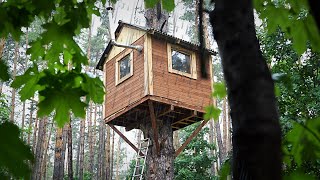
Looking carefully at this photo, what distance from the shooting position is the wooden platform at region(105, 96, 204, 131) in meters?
12.2

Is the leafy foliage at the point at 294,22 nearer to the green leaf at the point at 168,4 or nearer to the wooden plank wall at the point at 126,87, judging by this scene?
the green leaf at the point at 168,4

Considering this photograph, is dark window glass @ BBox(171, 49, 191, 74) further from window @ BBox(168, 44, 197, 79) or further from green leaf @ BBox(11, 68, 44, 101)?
green leaf @ BBox(11, 68, 44, 101)

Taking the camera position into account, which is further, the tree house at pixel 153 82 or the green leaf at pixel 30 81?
the tree house at pixel 153 82

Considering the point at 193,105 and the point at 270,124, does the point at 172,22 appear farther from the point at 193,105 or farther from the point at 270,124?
the point at 270,124

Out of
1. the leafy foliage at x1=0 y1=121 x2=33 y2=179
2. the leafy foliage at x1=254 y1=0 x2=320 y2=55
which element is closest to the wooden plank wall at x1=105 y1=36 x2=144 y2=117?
the leafy foliage at x1=254 y1=0 x2=320 y2=55

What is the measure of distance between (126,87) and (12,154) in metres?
12.4

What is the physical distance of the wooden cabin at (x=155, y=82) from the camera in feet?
40.6

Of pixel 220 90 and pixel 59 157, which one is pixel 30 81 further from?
pixel 59 157

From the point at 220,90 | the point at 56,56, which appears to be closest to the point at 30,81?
the point at 56,56

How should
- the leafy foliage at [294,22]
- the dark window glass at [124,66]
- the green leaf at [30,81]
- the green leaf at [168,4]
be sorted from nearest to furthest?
the leafy foliage at [294,22] → the green leaf at [30,81] → the green leaf at [168,4] → the dark window glass at [124,66]

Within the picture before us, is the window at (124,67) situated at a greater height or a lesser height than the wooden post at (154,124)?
greater

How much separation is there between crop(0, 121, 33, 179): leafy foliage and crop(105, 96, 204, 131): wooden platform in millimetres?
10798

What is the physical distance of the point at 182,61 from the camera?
44.8 feet

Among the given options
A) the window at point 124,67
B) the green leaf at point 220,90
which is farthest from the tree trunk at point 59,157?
the green leaf at point 220,90
